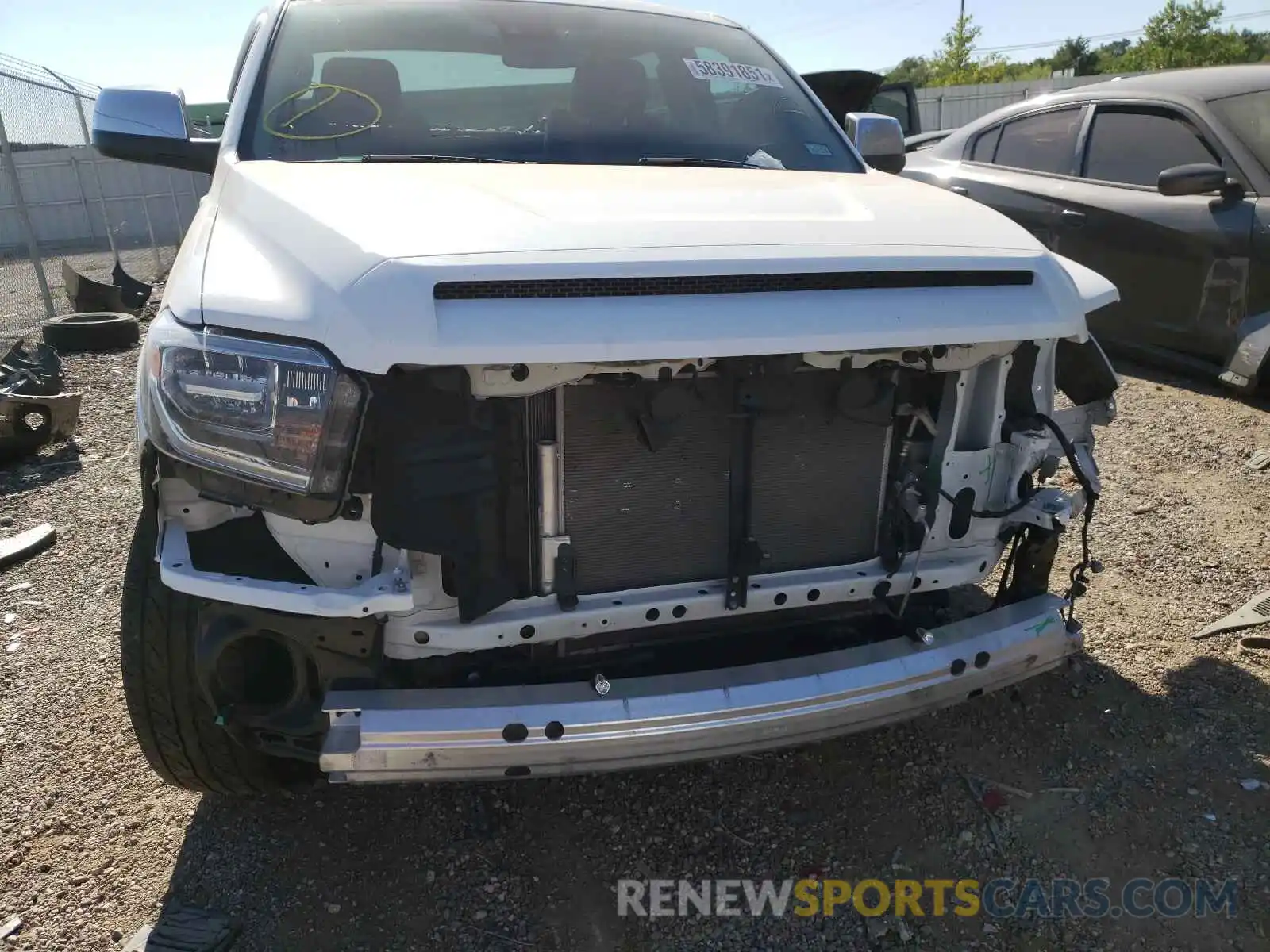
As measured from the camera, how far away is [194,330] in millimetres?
1785

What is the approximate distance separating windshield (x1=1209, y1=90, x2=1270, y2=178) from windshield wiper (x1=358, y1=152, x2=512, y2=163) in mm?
4673

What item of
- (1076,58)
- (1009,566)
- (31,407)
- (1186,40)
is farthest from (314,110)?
(1076,58)

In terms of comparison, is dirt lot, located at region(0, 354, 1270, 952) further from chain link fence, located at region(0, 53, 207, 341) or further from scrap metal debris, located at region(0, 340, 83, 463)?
chain link fence, located at region(0, 53, 207, 341)

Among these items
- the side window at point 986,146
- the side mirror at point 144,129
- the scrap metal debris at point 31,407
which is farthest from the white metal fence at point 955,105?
the side mirror at point 144,129

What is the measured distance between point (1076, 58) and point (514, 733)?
192ft

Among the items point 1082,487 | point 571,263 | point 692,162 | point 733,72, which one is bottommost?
point 1082,487

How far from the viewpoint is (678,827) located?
2385 mm

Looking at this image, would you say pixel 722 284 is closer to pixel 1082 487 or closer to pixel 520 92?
pixel 1082 487

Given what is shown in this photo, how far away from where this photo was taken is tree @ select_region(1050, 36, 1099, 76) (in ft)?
152

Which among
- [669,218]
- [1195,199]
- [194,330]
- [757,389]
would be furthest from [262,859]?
[1195,199]

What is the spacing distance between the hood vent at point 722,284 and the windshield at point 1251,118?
13.8 ft

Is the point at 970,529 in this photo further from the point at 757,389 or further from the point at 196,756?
the point at 196,756

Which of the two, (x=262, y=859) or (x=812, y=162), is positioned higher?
(x=812, y=162)

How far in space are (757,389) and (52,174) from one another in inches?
840
